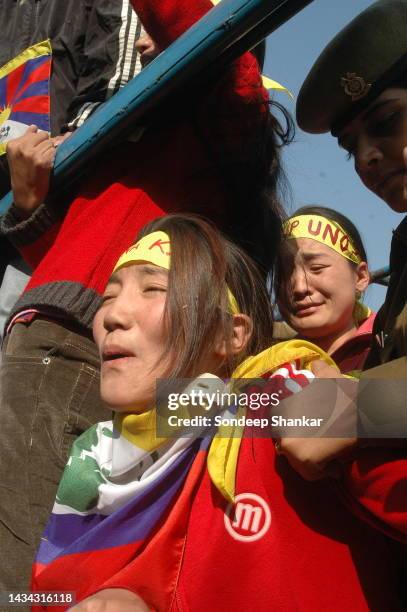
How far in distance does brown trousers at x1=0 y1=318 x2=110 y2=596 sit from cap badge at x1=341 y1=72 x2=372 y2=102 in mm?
665

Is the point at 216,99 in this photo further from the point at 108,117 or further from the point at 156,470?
the point at 156,470

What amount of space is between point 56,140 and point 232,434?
930 mm

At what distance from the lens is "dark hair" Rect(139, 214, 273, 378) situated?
1302mm

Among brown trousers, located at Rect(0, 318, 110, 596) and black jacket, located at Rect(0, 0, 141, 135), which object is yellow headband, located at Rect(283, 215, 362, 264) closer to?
black jacket, located at Rect(0, 0, 141, 135)

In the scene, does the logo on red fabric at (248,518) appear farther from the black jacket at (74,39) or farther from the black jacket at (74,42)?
the black jacket at (74,39)

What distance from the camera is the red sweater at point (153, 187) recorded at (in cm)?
154

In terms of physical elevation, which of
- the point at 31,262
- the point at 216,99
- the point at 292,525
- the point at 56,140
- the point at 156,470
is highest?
the point at 56,140

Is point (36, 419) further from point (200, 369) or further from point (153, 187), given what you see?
point (153, 187)

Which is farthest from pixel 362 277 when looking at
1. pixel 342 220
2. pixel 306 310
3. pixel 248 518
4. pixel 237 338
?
pixel 248 518

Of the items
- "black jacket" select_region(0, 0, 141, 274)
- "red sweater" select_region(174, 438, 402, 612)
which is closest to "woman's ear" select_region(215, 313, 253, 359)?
"red sweater" select_region(174, 438, 402, 612)

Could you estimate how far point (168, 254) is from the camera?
1.41 meters

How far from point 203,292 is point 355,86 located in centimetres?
51

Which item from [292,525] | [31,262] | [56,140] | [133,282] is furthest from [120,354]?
[56,140]

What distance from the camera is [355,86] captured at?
1527 millimetres
